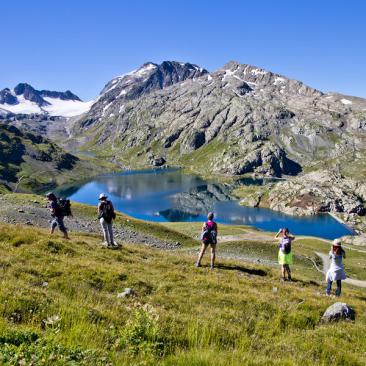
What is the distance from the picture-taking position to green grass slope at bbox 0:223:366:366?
20.1 ft

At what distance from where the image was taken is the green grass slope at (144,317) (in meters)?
6.12

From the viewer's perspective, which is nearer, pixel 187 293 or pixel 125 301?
pixel 125 301

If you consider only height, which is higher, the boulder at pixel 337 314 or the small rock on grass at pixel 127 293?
the small rock on grass at pixel 127 293

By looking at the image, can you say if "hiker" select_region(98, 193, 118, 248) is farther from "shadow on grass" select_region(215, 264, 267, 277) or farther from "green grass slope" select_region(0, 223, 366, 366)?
"shadow on grass" select_region(215, 264, 267, 277)

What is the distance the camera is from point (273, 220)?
639ft

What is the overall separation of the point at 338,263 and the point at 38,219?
149 feet

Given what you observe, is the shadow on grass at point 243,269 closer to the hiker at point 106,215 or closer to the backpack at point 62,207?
the hiker at point 106,215

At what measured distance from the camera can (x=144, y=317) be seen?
7676 millimetres

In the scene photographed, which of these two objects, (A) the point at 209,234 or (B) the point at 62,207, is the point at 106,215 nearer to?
(B) the point at 62,207

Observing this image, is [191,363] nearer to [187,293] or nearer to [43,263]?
[187,293]

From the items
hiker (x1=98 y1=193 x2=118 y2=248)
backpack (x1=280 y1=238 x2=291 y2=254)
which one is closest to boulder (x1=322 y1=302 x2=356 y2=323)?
backpack (x1=280 y1=238 x2=291 y2=254)

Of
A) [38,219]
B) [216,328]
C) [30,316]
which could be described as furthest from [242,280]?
[38,219]

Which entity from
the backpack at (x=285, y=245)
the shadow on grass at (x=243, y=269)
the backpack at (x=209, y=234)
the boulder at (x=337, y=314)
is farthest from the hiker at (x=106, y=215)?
the boulder at (x=337, y=314)

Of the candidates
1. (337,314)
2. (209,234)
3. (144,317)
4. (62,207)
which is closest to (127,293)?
(144,317)
